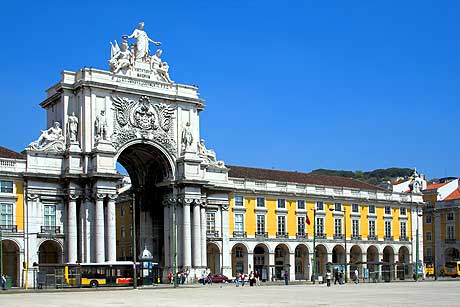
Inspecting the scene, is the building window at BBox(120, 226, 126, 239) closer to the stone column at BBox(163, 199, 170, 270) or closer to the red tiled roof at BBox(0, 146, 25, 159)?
the stone column at BBox(163, 199, 170, 270)

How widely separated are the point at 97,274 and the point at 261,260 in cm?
3042

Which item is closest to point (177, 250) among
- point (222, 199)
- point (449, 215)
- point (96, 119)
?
point (222, 199)

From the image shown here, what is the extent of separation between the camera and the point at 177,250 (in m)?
88.2

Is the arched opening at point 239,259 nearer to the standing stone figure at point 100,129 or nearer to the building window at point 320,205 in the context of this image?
the building window at point 320,205

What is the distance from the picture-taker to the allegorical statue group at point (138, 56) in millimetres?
87000

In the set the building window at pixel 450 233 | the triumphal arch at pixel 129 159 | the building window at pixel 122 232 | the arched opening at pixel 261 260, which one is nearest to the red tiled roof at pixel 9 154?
the triumphal arch at pixel 129 159

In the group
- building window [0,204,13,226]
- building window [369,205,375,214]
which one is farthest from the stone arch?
building window [369,205,375,214]

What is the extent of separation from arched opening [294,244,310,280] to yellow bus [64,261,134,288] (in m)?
31.4

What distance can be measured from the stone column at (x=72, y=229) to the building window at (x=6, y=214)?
5.49 meters

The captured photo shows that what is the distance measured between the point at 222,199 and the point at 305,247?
48.3ft

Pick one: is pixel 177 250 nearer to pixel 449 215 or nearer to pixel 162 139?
pixel 162 139

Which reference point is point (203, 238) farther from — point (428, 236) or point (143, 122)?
point (428, 236)

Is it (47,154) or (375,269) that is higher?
(47,154)

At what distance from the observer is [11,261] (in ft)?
265
